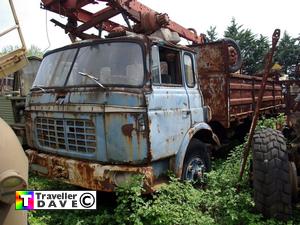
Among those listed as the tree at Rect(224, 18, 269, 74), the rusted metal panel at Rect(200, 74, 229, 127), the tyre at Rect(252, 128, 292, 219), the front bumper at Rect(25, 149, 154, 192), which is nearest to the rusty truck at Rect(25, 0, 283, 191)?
the front bumper at Rect(25, 149, 154, 192)

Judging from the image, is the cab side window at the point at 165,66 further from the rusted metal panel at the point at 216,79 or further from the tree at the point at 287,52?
the tree at the point at 287,52

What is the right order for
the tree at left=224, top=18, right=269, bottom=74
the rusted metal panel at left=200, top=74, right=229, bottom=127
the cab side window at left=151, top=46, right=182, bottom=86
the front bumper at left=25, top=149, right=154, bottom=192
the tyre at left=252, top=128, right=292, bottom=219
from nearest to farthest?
the tyre at left=252, top=128, right=292, bottom=219
the front bumper at left=25, top=149, right=154, bottom=192
the cab side window at left=151, top=46, right=182, bottom=86
the rusted metal panel at left=200, top=74, right=229, bottom=127
the tree at left=224, top=18, right=269, bottom=74

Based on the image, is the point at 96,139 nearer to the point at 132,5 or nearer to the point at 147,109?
the point at 147,109

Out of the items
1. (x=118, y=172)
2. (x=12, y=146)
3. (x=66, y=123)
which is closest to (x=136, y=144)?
(x=118, y=172)

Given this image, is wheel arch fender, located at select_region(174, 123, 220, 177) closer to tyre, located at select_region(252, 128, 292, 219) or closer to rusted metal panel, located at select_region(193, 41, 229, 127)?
tyre, located at select_region(252, 128, 292, 219)

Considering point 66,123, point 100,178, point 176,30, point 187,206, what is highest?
point 176,30

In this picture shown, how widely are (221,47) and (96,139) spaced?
11.1 ft

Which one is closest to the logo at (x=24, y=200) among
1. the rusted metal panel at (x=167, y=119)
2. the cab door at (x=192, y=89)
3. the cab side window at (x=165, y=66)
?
the rusted metal panel at (x=167, y=119)

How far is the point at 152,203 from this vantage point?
400cm

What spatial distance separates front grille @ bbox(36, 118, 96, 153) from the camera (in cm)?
413

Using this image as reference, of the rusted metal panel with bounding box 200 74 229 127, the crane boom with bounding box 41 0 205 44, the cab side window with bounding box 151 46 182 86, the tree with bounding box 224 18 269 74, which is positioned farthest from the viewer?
the tree with bounding box 224 18 269 74

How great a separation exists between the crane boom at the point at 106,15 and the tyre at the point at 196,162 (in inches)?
89.3

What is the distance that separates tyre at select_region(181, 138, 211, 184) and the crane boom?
2267 mm

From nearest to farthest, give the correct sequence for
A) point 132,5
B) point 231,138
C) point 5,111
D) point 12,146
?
point 12,146 → point 132,5 → point 5,111 → point 231,138
